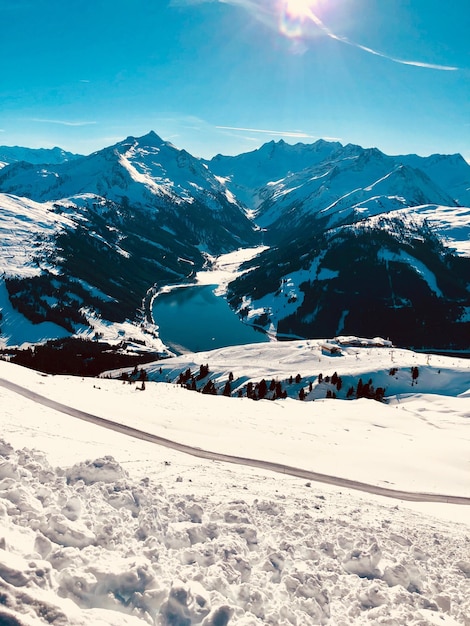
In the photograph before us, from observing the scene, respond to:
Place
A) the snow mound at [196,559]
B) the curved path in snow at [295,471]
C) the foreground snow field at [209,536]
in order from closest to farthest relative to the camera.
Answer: the snow mound at [196,559], the foreground snow field at [209,536], the curved path in snow at [295,471]

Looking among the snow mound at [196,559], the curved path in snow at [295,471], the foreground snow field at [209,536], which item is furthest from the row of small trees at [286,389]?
the snow mound at [196,559]

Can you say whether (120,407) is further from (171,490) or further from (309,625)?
(309,625)

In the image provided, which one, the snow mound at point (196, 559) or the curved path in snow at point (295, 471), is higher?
the snow mound at point (196, 559)

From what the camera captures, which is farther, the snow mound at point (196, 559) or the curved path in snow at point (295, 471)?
the curved path in snow at point (295, 471)

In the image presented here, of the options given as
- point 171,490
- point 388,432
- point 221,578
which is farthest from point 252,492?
point 388,432

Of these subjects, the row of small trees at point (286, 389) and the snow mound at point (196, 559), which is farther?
the row of small trees at point (286, 389)

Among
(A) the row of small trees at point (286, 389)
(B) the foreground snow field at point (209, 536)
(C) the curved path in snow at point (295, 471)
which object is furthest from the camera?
(A) the row of small trees at point (286, 389)

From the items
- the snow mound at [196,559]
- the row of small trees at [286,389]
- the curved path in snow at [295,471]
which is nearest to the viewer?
the snow mound at [196,559]

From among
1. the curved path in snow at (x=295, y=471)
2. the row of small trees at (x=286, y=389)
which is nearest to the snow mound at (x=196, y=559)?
the curved path in snow at (x=295, y=471)

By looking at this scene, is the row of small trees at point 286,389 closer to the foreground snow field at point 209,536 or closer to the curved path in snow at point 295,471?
the curved path in snow at point 295,471

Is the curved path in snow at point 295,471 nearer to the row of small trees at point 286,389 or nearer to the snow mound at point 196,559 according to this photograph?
the snow mound at point 196,559

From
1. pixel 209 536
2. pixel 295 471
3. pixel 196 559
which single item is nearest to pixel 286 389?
pixel 295 471
